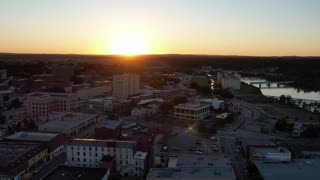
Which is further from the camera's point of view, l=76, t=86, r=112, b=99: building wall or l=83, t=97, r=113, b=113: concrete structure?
l=76, t=86, r=112, b=99: building wall

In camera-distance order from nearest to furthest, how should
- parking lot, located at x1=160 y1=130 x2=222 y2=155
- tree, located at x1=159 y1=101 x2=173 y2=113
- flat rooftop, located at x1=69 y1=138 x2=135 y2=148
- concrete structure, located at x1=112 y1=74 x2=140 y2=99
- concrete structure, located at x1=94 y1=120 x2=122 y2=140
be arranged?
flat rooftop, located at x1=69 y1=138 x2=135 y2=148
parking lot, located at x1=160 y1=130 x2=222 y2=155
concrete structure, located at x1=94 y1=120 x2=122 y2=140
tree, located at x1=159 y1=101 x2=173 y2=113
concrete structure, located at x1=112 y1=74 x2=140 y2=99

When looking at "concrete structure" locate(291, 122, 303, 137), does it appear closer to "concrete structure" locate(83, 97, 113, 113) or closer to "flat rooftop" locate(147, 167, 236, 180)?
"flat rooftop" locate(147, 167, 236, 180)

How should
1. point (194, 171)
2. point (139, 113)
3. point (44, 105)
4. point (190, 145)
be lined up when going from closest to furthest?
point (194, 171) → point (190, 145) → point (44, 105) → point (139, 113)

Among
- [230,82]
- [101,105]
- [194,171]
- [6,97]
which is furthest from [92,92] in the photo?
[194,171]

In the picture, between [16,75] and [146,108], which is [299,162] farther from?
[16,75]

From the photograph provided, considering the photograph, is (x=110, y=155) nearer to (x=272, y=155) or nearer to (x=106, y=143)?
(x=106, y=143)

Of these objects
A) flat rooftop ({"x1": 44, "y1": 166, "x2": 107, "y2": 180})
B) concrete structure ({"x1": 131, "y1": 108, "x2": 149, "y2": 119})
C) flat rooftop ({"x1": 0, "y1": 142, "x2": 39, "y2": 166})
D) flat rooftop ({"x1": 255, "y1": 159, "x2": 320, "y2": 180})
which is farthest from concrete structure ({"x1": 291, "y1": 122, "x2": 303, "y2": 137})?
flat rooftop ({"x1": 0, "y1": 142, "x2": 39, "y2": 166})

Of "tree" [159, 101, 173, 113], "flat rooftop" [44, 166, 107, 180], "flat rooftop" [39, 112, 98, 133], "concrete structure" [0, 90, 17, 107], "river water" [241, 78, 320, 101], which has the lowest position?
"river water" [241, 78, 320, 101]
